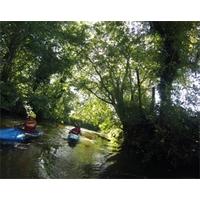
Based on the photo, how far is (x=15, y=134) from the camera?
473 cm

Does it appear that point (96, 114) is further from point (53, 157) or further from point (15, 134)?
point (15, 134)

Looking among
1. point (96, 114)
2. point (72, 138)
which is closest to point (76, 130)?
point (72, 138)

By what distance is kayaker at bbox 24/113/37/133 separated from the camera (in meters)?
4.77

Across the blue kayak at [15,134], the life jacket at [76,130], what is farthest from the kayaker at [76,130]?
the blue kayak at [15,134]

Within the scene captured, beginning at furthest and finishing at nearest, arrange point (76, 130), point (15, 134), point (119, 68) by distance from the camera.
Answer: point (119, 68) → point (76, 130) → point (15, 134)

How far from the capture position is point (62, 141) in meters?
4.93

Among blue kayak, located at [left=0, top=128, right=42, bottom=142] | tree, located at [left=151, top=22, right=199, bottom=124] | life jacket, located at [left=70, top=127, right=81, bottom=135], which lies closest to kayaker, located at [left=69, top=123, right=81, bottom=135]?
life jacket, located at [left=70, top=127, right=81, bottom=135]

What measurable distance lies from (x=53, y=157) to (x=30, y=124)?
44cm

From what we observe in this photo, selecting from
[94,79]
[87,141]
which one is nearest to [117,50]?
[94,79]

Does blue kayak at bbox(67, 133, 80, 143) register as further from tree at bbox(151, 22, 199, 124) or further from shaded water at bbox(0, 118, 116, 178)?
tree at bbox(151, 22, 199, 124)

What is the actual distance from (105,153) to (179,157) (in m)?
0.82

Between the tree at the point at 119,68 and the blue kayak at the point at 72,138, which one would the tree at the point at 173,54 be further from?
the blue kayak at the point at 72,138

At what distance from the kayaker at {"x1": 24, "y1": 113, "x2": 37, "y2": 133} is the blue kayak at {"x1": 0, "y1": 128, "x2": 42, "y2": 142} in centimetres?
5

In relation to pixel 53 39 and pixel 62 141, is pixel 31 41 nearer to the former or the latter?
pixel 53 39
